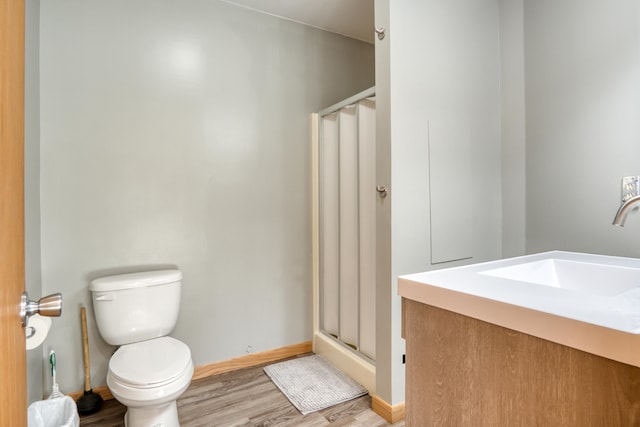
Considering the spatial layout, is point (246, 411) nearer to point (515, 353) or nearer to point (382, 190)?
point (382, 190)

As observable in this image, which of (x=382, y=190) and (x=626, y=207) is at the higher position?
(x=382, y=190)

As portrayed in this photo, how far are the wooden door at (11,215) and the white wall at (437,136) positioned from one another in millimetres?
1466

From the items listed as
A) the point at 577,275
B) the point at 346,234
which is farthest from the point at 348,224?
the point at 577,275

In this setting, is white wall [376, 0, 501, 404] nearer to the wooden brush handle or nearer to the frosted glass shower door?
the frosted glass shower door

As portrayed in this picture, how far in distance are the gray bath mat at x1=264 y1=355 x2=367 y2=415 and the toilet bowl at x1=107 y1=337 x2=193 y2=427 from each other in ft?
2.26

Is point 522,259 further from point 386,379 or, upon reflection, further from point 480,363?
point 386,379

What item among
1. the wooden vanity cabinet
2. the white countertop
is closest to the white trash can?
the wooden vanity cabinet

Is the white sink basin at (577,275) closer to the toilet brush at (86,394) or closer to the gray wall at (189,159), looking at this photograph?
the gray wall at (189,159)

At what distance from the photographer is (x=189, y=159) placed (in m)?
2.21

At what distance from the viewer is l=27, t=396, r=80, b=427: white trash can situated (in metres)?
1.42

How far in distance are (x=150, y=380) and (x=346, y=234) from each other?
142cm

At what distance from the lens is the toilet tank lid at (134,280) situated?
1.80m

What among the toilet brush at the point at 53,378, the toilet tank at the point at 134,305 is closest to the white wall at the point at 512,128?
the toilet tank at the point at 134,305

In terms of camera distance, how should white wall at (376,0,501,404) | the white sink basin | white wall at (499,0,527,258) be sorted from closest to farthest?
the white sink basin
white wall at (376,0,501,404)
white wall at (499,0,527,258)
